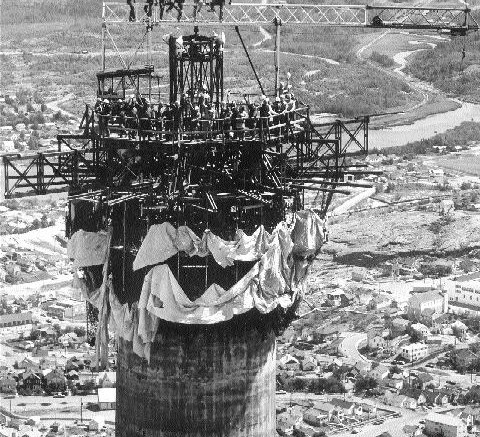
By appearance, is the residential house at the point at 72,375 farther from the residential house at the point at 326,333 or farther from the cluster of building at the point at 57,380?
the residential house at the point at 326,333

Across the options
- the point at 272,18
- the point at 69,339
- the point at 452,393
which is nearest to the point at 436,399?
the point at 452,393

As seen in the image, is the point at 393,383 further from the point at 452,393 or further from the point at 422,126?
the point at 422,126

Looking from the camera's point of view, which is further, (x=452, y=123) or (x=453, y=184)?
(x=452, y=123)

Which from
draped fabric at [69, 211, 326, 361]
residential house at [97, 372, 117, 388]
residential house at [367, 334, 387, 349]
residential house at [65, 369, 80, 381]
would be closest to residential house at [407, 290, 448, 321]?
residential house at [367, 334, 387, 349]

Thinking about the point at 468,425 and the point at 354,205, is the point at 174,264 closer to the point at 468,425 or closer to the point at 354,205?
the point at 468,425

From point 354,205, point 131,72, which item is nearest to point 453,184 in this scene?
point 354,205

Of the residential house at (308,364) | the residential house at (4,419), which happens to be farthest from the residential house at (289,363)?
the residential house at (4,419)

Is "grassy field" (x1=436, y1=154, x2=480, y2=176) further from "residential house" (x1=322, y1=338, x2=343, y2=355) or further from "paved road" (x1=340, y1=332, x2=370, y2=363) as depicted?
"residential house" (x1=322, y1=338, x2=343, y2=355)

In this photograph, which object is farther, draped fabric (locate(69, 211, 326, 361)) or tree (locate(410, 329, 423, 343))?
tree (locate(410, 329, 423, 343))
